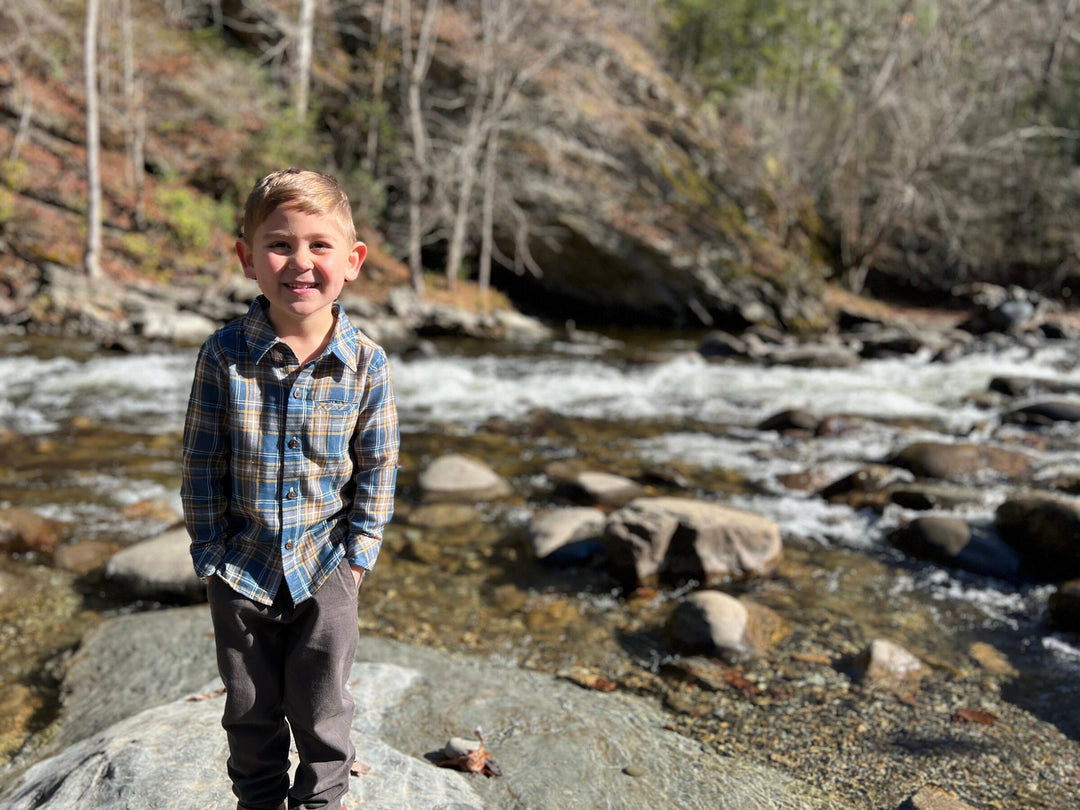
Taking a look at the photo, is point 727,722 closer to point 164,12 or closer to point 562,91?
point 562,91

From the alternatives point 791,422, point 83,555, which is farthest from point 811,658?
point 791,422

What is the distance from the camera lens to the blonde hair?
1834 mm

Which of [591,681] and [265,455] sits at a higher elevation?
[265,455]

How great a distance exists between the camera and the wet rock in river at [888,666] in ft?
12.4

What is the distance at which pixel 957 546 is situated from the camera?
17.6ft

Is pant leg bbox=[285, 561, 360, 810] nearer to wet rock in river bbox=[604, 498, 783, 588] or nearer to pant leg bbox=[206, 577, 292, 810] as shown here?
pant leg bbox=[206, 577, 292, 810]

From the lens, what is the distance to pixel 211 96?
19.0 m

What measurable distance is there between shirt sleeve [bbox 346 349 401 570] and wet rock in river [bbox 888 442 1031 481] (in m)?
6.50

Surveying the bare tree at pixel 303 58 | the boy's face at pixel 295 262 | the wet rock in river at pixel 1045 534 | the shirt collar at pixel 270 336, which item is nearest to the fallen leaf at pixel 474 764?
the shirt collar at pixel 270 336

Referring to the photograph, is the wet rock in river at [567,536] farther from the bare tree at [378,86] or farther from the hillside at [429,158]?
the bare tree at [378,86]

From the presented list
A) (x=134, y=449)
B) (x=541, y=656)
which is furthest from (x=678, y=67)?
(x=541, y=656)

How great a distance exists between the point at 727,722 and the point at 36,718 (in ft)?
9.61

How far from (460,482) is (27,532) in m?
3.11

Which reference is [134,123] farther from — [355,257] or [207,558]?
[207,558]
